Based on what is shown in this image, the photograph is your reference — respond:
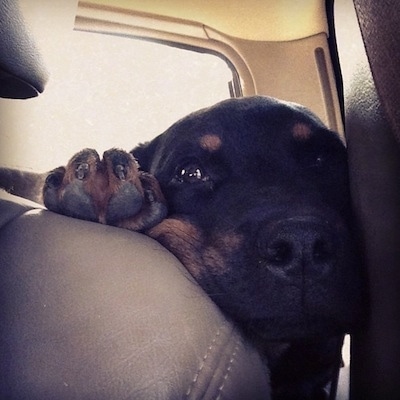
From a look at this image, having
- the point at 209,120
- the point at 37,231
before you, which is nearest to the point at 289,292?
the point at 37,231

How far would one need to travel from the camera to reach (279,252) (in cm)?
106

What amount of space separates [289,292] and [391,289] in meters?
0.21

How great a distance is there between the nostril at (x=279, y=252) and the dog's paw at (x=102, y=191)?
13.4 inches

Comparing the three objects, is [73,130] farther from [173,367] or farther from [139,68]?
[173,367]

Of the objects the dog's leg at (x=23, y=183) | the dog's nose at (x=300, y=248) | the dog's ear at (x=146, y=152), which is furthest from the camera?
the dog's ear at (x=146, y=152)

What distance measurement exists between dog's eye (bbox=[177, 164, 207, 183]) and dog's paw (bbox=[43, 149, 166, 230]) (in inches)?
10.3

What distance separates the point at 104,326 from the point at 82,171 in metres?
0.53

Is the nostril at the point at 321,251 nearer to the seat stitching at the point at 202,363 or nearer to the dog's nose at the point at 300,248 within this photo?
the dog's nose at the point at 300,248

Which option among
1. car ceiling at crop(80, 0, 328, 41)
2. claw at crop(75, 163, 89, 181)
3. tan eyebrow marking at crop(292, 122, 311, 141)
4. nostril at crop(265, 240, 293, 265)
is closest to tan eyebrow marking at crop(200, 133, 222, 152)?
tan eyebrow marking at crop(292, 122, 311, 141)

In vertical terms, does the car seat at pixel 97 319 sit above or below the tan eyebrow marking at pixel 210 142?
below

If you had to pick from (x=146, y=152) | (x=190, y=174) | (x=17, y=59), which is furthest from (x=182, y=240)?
(x=146, y=152)

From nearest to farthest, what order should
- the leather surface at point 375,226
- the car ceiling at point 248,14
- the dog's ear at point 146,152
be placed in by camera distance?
the leather surface at point 375,226 → the dog's ear at point 146,152 → the car ceiling at point 248,14

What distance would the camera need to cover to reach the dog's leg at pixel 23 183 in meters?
1.33

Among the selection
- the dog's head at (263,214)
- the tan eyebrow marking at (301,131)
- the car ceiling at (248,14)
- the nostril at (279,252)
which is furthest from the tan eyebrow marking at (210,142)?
the car ceiling at (248,14)
